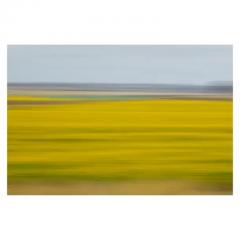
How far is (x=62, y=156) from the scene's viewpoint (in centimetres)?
907

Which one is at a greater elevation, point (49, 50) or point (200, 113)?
point (49, 50)

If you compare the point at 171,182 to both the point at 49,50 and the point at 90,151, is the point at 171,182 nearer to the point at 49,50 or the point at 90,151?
the point at 90,151

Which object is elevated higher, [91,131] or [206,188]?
[91,131]

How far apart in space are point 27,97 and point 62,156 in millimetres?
694

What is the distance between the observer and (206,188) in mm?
9070

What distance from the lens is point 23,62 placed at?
358 inches

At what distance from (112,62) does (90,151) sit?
0.93 metres

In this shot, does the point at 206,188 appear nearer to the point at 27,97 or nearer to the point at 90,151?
the point at 90,151

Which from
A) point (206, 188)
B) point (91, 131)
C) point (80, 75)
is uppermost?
point (80, 75)

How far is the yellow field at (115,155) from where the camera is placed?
906cm

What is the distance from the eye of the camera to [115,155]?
29.7ft

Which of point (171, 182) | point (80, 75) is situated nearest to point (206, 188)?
point (171, 182)

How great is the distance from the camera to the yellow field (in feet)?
29.7

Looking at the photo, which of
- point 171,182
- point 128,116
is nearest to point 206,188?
point 171,182
